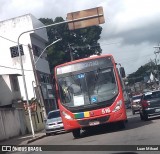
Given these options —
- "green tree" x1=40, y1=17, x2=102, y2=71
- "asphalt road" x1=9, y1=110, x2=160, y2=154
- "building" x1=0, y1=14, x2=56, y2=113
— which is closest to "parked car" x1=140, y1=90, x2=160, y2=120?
"asphalt road" x1=9, y1=110, x2=160, y2=154

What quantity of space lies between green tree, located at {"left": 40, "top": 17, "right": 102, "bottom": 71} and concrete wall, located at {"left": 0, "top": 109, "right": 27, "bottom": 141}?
3336 centimetres

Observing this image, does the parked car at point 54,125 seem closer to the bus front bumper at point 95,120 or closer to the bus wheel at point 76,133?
the bus wheel at point 76,133

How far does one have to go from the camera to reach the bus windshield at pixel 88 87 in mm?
19984

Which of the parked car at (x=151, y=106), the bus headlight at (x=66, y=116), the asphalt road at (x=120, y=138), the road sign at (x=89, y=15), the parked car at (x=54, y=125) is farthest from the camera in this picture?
the parked car at (x=54, y=125)

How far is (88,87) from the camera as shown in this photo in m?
20.2

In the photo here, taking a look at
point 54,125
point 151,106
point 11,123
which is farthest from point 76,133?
point 11,123

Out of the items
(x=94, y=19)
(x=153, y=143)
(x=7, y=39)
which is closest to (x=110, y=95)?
(x=94, y=19)

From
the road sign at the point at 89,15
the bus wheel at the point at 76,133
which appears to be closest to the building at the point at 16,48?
the bus wheel at the point at 76,133

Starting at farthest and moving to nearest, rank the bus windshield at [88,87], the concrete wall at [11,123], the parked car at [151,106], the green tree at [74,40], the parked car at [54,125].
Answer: the green tree at [74,40] < the concrete wall at [11,123] < the parked car at [54,125] < the parked car at [151,106] < the bus windshield at [88,87]

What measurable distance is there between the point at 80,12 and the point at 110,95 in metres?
4.18

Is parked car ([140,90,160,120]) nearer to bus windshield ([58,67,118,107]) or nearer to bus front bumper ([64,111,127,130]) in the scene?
bus front bumper ([64,111,127,130])

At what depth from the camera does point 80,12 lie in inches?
824

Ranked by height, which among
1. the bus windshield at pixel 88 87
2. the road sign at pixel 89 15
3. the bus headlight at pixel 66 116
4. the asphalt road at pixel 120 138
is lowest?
the asphalt road at pixel 120 138

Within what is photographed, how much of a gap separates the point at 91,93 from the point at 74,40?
52841 millimetres
